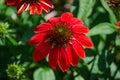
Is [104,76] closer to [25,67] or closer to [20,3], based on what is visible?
[25,67]

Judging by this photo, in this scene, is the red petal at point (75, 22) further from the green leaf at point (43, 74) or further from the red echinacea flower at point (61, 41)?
the green leaf at point (43, 74)

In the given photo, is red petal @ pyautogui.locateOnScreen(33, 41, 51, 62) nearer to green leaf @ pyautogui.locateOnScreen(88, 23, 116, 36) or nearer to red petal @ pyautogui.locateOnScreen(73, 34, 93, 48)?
red petal @ pyautogui.locateOnScreen(73, 34, 93, 48)

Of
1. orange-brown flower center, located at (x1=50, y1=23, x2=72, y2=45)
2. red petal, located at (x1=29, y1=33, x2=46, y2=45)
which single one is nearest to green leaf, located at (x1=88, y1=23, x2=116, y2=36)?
orange-brown flower center, located at (x1=50, y1=23, x2=72, y2=45)

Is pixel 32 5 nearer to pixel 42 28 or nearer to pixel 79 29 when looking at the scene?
pixel 42 28

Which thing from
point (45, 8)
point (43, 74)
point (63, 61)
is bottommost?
point (43, 74)

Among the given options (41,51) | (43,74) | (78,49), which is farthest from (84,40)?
(43,74)

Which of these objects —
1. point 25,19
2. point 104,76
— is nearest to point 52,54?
point 104,76

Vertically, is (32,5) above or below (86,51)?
above
